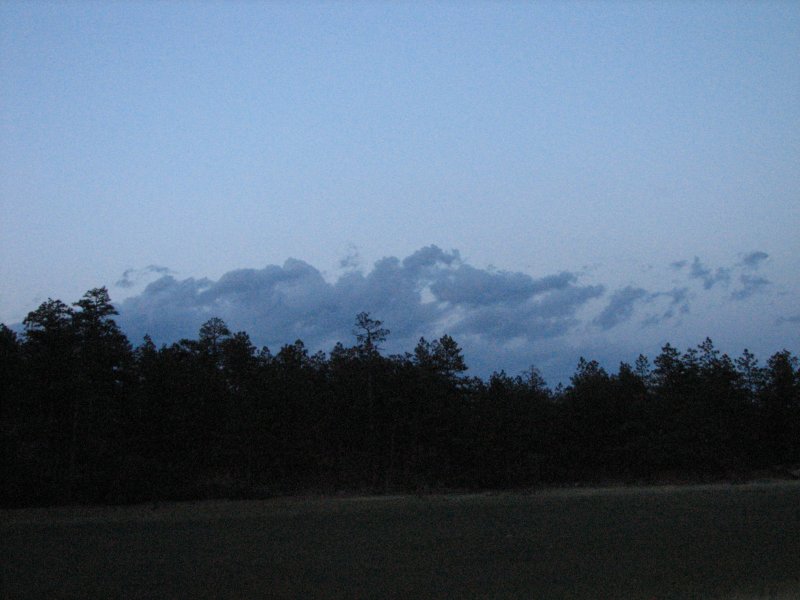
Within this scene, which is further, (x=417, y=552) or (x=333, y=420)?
(x=333, y=420)

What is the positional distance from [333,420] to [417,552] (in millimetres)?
22694

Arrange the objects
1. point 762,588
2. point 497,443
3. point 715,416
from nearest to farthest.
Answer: point 762,588 < point 497,443 < point 715,416

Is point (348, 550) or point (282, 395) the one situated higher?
point (282, 395)

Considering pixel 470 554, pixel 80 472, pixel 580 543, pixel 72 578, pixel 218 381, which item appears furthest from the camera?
pixel 218 381

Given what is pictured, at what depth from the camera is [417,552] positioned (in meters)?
16.4

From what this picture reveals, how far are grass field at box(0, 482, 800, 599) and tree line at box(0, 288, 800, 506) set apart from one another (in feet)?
15.5

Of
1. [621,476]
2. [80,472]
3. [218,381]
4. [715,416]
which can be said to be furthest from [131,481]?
[715,416]

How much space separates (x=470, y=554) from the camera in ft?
52.4

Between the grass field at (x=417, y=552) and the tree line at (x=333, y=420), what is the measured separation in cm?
472

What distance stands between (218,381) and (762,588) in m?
28.6

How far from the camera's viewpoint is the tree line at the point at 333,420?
3222cm

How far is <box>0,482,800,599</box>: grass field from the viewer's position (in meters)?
12.7

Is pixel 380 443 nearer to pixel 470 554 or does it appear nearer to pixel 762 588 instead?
pixel 470 554

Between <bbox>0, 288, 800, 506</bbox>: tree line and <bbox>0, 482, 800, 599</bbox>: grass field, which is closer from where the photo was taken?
<bbox>0, 482, 800, 599</bbox>: grass field
